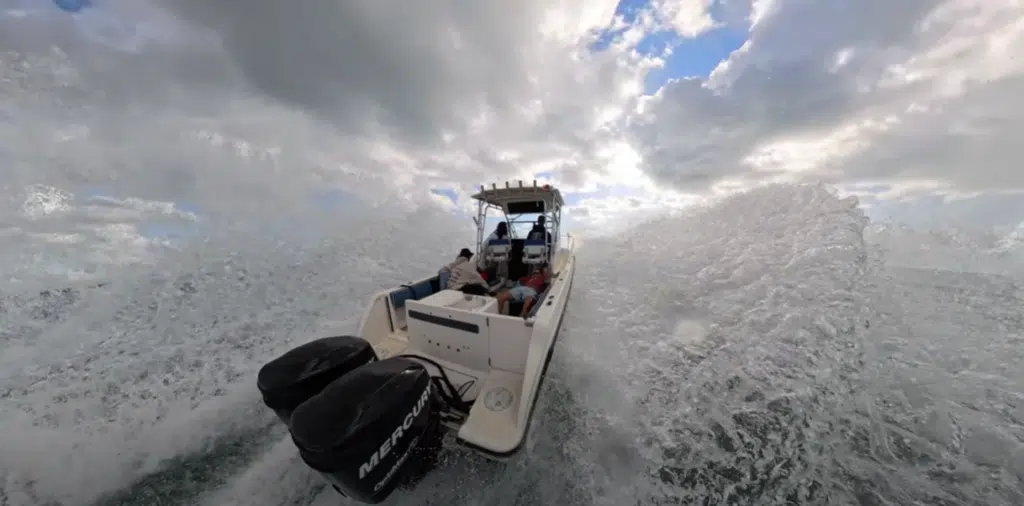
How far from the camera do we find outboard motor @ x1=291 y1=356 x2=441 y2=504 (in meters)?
1.62

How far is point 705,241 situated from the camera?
7.42 meters

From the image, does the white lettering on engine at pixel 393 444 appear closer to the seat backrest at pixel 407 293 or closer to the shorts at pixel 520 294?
the seat backrest at pixel 407 293

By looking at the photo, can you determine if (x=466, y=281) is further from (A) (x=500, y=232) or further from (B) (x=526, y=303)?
(A) (x=500, y=232)

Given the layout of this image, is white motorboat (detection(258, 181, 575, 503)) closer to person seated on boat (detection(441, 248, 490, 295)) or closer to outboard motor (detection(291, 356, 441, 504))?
outboard motor (detection(291, 356, 441, 504))

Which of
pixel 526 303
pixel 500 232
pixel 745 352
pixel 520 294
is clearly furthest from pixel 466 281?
pixel 745 352

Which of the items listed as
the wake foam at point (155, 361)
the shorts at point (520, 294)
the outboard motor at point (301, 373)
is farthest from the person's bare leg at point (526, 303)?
the wake foam at point (155, 361)

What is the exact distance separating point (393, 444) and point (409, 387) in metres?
0.31

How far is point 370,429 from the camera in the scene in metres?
1.73

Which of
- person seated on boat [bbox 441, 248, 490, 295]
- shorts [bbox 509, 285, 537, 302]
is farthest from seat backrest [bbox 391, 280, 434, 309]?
shorts [bbox 509, 285, 537, 302]

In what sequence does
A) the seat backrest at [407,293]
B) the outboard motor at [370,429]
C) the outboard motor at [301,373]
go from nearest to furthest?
the outboard motor at [370,429] < the outboard motor at [301,373] < the seat backrest at [407,293]

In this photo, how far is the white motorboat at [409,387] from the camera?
170cm

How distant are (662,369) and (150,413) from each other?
5650 millimetres

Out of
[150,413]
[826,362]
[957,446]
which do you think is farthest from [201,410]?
[957,446]

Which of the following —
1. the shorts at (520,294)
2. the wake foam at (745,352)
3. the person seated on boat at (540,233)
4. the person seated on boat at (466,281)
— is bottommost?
the wake foam at (745,352)
